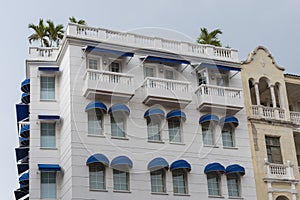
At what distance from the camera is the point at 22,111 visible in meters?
38.9

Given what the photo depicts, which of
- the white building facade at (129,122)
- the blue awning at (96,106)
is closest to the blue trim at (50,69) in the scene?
the white building facade at (129,122)

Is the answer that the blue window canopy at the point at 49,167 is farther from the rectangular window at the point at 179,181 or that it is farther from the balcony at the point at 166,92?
the rectangular window at the point at 179,181

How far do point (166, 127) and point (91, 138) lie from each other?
511cm

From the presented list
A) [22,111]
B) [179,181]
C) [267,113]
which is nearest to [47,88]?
[22,111]

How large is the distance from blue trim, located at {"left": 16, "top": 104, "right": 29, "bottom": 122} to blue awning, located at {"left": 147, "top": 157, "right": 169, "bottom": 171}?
951 cm

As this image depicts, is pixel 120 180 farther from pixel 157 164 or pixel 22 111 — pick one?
pixel 22 111

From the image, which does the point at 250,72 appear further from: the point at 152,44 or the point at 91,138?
the point at 91,138

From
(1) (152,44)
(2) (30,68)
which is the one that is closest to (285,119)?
(1) (152,44)

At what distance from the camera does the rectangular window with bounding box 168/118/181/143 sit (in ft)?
121

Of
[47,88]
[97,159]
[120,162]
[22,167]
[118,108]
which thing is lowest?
[120,162]

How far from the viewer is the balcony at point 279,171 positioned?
3825 centimetres

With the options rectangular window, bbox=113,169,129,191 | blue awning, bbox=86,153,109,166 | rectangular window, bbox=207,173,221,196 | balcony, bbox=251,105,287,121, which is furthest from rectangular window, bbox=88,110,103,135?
balcony, bbox=251,105,287,121

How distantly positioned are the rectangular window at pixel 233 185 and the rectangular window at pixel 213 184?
72 cm

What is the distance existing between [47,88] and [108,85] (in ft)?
15.5
